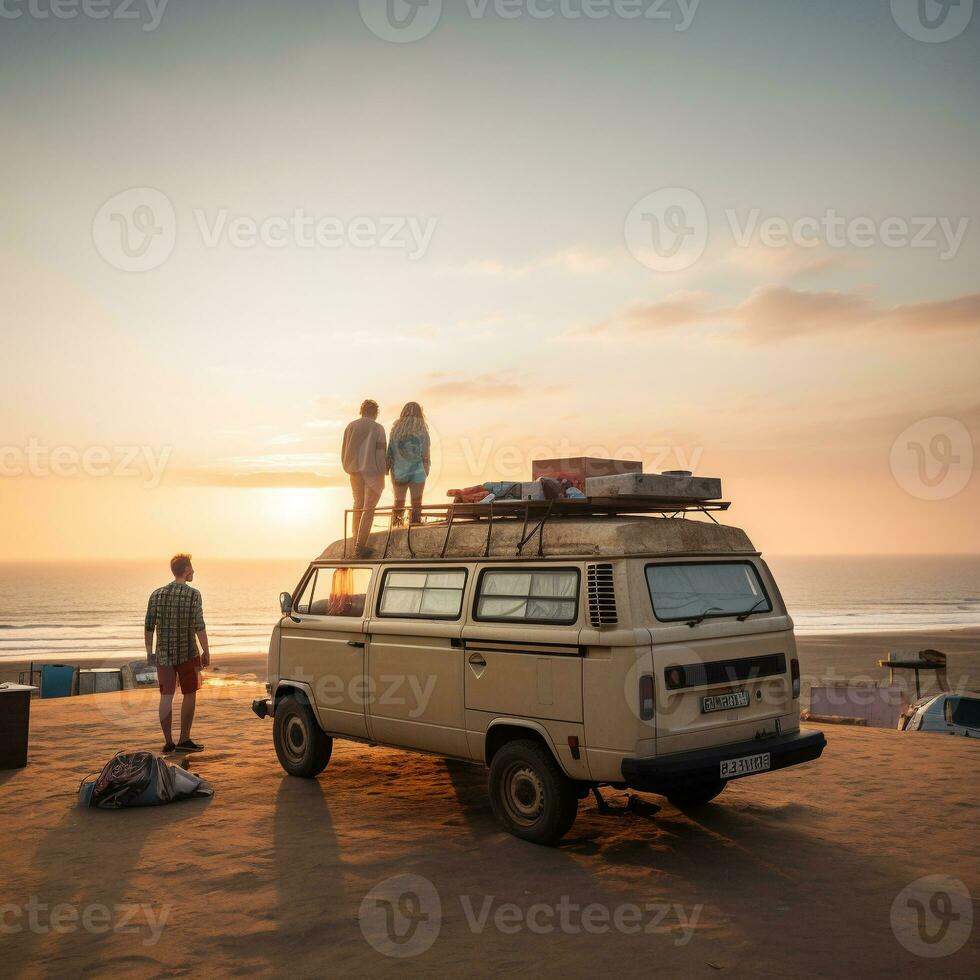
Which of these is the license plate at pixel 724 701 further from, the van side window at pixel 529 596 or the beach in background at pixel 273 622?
the beach in background at pixel 273 622


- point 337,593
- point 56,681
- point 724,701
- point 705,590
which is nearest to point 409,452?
point 337,593

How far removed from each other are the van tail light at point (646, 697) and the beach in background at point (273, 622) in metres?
22.0

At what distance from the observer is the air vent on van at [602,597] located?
6.20 metres

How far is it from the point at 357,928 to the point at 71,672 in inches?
644

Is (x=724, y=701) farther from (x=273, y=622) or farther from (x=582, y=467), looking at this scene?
(x=273, y=622)

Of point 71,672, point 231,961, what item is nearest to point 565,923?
point 231,961

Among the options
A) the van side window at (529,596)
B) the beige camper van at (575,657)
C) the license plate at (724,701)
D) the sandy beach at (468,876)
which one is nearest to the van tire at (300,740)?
the sandy beach at (468,876)

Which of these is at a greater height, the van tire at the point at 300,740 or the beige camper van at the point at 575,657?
the beige camper van at the point at 575,657

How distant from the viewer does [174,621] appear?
9.89 meters

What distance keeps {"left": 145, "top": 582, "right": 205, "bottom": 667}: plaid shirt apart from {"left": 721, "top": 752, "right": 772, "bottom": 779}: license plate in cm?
626

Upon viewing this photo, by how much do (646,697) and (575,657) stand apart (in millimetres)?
600

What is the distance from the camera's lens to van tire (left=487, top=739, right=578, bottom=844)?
6461 millimetres

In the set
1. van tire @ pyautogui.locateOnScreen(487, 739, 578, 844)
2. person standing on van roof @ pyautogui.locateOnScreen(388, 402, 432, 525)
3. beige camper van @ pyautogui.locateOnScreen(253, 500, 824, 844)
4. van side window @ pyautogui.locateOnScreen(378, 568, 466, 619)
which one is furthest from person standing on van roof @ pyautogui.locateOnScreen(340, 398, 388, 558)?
van tire @ pyautogui.locateOnScreen(487, 739, 578, 844)

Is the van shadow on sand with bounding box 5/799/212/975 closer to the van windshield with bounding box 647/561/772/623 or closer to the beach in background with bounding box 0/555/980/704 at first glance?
the van windshield with bounding box 647/561/772/623
